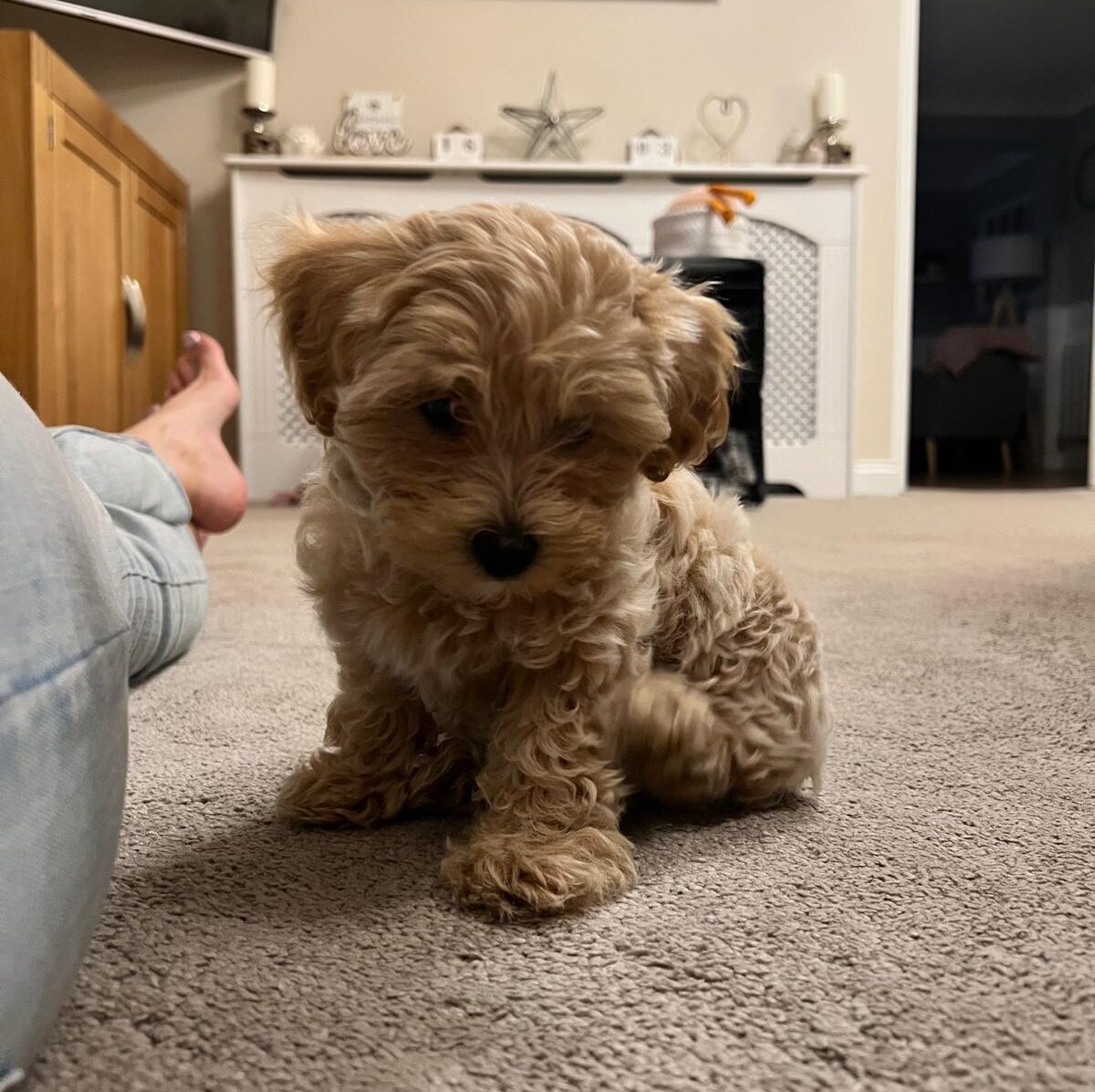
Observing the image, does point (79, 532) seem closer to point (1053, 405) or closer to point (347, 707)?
point (347, 707)

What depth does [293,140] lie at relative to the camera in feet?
14.0

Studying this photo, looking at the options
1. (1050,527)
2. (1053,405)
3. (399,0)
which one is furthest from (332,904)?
(1053,405)

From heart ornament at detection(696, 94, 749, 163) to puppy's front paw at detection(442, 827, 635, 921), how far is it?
4175mm

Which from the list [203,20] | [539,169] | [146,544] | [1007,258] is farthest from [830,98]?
[146,544]

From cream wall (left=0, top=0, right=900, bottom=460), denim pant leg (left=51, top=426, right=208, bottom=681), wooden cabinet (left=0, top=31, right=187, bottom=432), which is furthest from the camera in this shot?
cream wall (left=0, top=0, right=900, bottom=460)

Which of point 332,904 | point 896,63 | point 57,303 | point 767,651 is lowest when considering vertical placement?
point 332,904

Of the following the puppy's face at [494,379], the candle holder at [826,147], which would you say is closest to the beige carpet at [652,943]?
the puppy's face at [494,379]

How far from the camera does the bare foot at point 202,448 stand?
1851mm

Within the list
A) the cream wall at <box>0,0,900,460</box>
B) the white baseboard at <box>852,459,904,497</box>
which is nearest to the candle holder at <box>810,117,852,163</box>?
the cream wall at <box>0,0,900,460</box>

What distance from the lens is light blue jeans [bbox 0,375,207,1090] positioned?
1.87 feet

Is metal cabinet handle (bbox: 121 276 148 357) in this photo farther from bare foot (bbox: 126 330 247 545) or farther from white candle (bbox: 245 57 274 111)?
white candle (bbox: 245 57 274 111)

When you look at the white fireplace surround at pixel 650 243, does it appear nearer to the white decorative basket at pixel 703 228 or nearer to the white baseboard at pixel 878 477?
the white baseboard at pixel 878 477

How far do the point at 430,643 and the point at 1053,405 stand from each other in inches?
219

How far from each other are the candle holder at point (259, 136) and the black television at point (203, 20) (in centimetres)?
21
